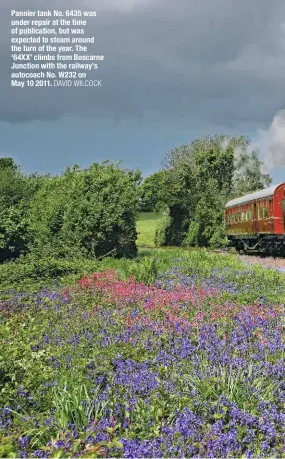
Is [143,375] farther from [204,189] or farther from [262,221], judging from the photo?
[204,189]

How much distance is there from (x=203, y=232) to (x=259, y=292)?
33.7 m

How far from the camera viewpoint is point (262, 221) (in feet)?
78.6

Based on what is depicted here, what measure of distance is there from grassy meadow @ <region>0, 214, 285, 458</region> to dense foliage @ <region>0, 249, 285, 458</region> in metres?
0.01

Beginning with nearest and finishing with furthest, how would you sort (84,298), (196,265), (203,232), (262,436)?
1. (262,436)
2. (84,298)
3. (196,265)
4. (203,232)

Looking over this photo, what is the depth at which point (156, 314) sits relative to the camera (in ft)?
26.3

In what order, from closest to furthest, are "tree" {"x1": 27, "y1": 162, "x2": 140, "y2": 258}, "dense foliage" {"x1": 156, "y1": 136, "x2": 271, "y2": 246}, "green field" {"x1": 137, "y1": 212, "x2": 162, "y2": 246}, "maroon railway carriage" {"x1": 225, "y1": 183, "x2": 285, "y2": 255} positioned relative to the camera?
1. "tree" {"x1": 27, "y1": 162, "x2": 140, "y2": 258}
2. "maroon railway carriage" {"x1": 225, "y1": 183, "x2": 285, "y2": 255}
3. "dense foliage" {"x1": 156, "y1": 136, "x2": 271, "y2": 246}
4. "green field" {"x1": 137, "y1": 212, "x2": 162, "y2": 246}

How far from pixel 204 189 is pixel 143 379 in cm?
4105

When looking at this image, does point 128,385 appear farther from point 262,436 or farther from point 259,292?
point 259,292

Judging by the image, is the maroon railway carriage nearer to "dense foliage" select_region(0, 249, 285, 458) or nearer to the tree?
the tree

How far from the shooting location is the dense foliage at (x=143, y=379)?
3.81 meters

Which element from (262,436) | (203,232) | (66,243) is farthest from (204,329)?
(203,232)

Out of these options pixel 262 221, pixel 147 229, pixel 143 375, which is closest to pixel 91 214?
pixel 262 221

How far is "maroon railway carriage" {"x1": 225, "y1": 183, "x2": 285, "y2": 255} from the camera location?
21.9 m

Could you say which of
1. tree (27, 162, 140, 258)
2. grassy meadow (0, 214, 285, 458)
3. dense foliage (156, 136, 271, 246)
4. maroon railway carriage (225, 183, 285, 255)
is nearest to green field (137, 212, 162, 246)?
dense foliage (156, 136, 271, 246)
